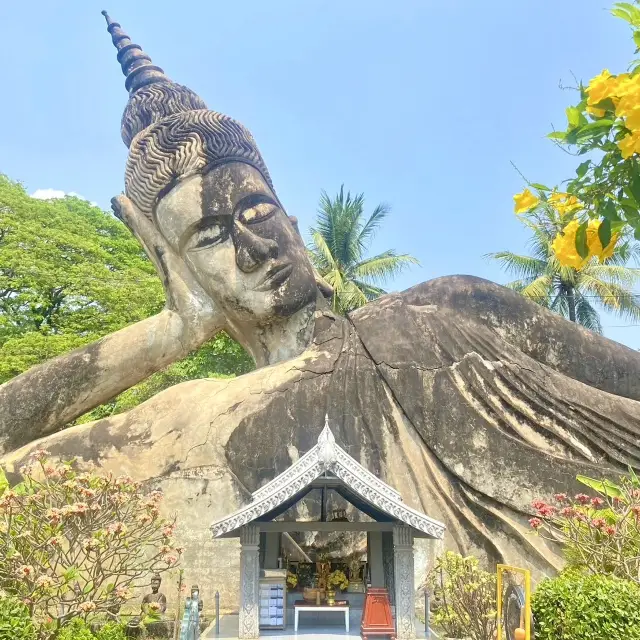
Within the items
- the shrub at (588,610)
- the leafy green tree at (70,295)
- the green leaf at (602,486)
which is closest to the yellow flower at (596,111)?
the shrub at (588,610)

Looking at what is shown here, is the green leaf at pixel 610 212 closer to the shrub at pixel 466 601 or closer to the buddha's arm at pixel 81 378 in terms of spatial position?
the shrub at pixel 466 601

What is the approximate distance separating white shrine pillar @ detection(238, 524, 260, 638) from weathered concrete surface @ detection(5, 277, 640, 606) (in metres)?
2.34

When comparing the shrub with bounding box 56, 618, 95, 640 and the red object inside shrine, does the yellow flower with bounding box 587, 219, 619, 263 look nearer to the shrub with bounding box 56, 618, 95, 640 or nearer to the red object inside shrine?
the red object inside shrine

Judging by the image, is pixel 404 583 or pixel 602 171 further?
pixel 404 583

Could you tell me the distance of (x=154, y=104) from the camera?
9.63 m

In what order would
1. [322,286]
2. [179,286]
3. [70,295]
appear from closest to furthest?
[179,286]
[322,286]
[70,295]

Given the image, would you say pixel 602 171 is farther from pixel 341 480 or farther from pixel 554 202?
pixel 341 480

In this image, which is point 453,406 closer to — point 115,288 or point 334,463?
point 334,463

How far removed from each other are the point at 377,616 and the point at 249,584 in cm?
89

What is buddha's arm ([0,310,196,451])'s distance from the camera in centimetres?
757

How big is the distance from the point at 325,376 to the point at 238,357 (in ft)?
34.4

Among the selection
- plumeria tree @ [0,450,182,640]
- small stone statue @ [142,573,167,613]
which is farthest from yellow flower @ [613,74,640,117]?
small stone statue @ [142,573,167,613]

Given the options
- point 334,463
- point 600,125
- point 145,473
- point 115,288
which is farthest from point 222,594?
point 115,288

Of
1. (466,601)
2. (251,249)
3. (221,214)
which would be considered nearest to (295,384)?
(251,249)
